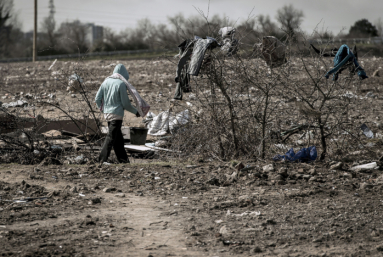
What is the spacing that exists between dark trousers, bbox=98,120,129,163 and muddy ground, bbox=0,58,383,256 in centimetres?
49

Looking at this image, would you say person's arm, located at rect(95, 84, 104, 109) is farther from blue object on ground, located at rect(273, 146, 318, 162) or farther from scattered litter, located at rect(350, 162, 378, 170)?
scattered litter, located at rect(350, 162, 378, 170)

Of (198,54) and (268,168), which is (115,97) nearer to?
(198,54)

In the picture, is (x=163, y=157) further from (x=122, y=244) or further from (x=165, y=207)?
(x=122, y=244)

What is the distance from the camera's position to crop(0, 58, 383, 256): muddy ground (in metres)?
3.10

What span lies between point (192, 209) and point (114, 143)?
Answer: 95.9 inches

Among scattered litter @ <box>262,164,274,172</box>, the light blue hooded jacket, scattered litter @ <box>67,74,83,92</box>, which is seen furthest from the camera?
scattered litter @ <box>67,74,83,92</box>

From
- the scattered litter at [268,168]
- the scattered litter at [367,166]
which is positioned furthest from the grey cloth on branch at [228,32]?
the scattered litter at [367,166]

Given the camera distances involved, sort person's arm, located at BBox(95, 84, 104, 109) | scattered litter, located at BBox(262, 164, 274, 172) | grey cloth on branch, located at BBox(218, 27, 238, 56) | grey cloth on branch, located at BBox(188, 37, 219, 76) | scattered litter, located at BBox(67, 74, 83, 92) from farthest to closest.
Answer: scattered litter, located at BBox(67, 74, 83, 92), person's arm, located at BBox(95, 84, 104, 109), grey cloth on branch, located at BBox(218, 27, 238, 56), grey cloth on branch, located at BBox(188, 37, 219, 76), scattered litter, located at BBox(262, 164, 274, 172)

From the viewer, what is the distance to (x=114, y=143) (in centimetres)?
608

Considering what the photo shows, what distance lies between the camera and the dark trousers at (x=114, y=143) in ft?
19.8

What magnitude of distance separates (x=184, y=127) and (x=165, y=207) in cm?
246

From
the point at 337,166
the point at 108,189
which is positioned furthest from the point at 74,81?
the point at 337,166

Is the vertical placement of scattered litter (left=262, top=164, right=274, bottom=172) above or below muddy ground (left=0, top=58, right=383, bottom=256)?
above

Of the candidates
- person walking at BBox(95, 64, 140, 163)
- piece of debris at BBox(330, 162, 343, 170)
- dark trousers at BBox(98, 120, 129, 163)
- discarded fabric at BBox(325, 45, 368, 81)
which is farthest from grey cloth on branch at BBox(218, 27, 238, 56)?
piece of debris at BBox(330, 162, 343, 170)
